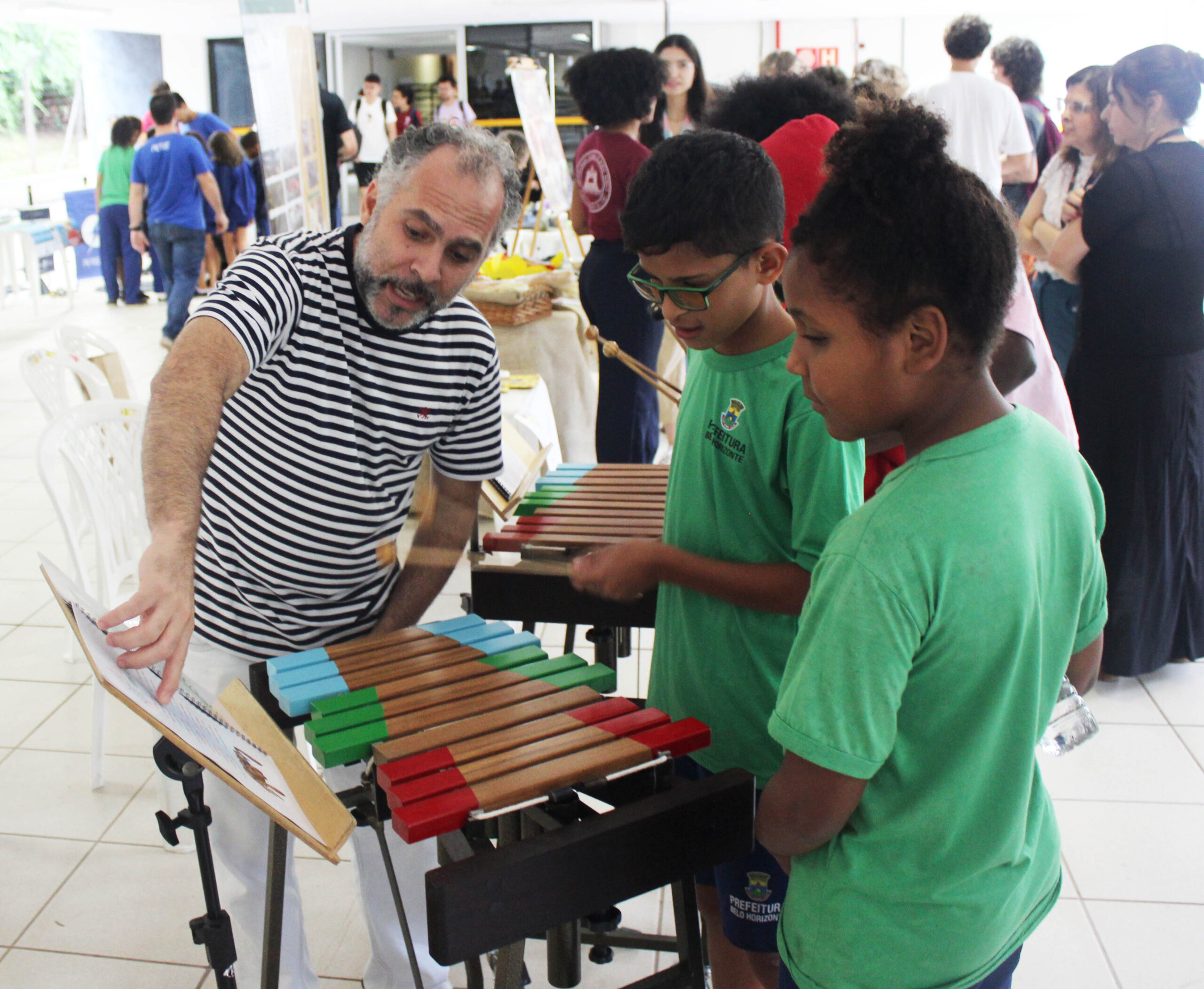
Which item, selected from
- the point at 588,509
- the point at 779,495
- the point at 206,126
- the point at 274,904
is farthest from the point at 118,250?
the point at 779,495

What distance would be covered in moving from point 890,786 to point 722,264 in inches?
26.7

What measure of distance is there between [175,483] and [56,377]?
8.87 ft

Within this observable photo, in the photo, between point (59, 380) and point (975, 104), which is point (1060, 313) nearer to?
point (975, 104)

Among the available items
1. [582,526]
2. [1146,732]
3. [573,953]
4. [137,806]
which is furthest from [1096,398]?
[137,806]

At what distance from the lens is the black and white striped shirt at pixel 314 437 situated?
1.59 metres

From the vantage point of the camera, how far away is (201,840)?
1.28 m

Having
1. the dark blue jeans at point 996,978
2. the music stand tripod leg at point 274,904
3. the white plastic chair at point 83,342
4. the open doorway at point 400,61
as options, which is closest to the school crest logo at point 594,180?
the white plastic chair at point 83,342

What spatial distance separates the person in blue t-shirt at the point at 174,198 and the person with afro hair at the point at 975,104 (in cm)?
576

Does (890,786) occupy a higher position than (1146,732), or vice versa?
(890,786)

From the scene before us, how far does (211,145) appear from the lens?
9000 mm

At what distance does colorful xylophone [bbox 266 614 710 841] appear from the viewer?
1118mm

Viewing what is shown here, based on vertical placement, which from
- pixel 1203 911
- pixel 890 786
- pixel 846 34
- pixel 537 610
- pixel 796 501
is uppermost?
pixel 846 34

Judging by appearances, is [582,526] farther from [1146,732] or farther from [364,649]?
[1146,732]

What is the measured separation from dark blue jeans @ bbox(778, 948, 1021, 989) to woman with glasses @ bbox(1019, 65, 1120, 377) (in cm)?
248
